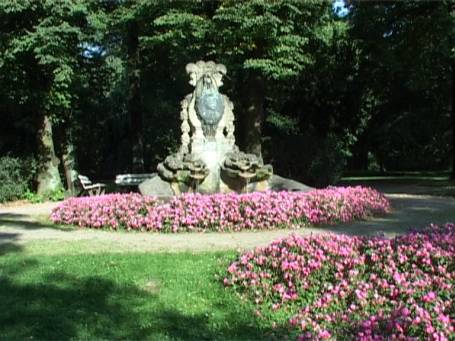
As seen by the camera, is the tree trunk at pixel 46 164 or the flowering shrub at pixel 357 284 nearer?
the flowering shrub at pixel 357 284

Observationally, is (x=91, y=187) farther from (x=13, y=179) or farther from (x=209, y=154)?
(x=209, y=154)

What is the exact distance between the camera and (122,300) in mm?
6016

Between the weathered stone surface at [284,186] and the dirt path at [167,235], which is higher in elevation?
the weathered stone surface at [284,186]

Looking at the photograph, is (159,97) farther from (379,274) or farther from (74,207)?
(379,274)

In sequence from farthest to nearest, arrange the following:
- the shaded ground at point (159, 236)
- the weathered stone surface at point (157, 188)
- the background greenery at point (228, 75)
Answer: the background greenery at point (228, 75) < the weathered stone surface at point (157, 188) < the shaded ground at point (159, 236)

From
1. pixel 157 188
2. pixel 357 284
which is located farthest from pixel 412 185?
pixel 357 284

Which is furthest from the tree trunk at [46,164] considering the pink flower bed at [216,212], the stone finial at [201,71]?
the pink flower bed at [216,212]

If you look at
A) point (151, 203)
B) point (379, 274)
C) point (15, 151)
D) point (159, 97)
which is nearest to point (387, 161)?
point (159, 97)

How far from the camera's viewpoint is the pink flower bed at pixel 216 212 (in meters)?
11.1

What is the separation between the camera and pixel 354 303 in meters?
5.61

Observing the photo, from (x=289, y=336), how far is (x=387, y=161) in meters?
43.0

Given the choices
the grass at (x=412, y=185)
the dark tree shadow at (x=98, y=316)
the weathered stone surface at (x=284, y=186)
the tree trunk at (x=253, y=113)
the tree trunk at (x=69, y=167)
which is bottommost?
the dark tree shadow at (x=98, y=316)

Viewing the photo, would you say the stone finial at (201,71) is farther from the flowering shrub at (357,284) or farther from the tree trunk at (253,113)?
the flowering shrub at (357,284)

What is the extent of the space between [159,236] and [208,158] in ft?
13.7
